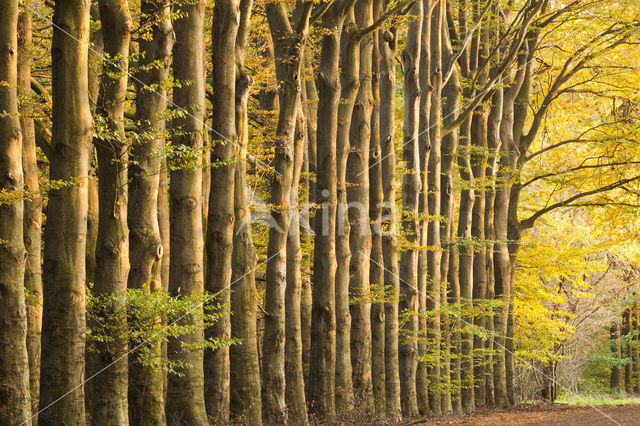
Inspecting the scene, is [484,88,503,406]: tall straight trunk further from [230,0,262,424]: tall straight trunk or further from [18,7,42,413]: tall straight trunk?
[18,7,42,413]: tall straight trunk

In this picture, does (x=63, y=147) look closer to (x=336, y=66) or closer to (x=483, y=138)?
(x=336, y=66)

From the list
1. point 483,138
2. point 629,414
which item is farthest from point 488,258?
point 629,414

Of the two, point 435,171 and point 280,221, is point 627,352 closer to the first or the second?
point 435,171

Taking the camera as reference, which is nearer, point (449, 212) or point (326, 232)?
point (326, 232)

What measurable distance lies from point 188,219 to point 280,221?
279 centimetres

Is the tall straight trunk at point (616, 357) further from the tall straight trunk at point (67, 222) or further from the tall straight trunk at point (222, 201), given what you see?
→ the tall straight trunk at point (67, 222)

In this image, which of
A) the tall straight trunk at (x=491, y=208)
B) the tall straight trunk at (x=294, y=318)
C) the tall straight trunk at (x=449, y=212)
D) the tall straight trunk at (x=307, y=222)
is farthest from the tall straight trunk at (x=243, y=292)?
the tall straight trunk at (x=491, y=208)

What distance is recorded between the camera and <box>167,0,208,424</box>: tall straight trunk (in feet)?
33.2

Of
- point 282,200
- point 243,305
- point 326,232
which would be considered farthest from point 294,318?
point 282,200

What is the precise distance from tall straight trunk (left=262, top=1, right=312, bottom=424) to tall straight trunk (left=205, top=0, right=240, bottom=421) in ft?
4.75

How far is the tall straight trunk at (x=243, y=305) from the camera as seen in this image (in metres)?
11.8

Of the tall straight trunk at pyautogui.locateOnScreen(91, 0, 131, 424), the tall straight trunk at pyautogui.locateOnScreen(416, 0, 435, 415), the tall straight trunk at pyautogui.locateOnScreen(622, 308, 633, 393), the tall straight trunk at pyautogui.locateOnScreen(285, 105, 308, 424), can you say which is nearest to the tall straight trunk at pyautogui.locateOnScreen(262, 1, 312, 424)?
the tall straight trunk at pyautogui.locateOnScreen(285, 105, 308, 424)

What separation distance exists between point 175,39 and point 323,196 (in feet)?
16.7

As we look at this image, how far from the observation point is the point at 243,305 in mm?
12156
